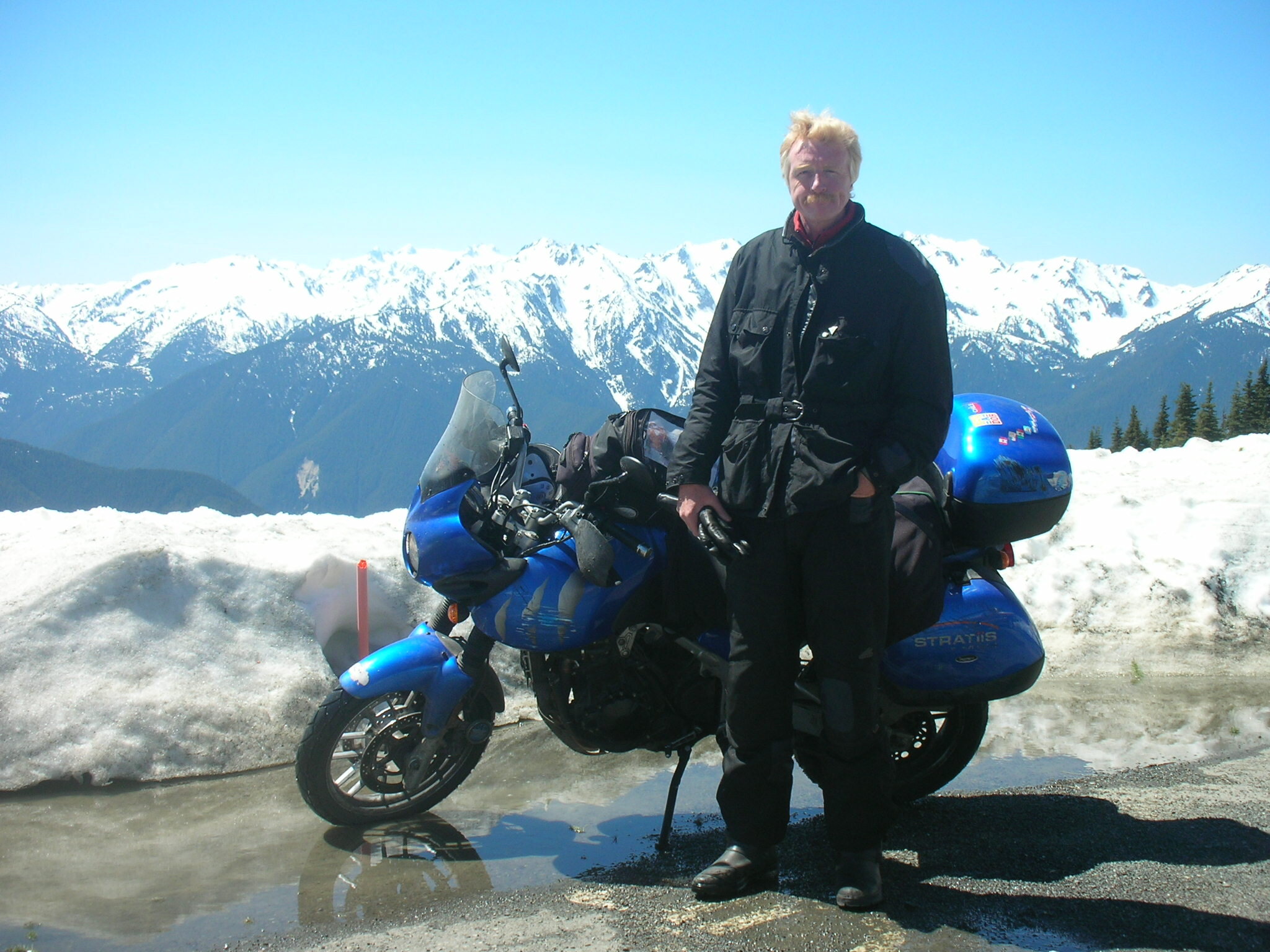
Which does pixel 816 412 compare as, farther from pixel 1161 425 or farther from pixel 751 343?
pixel 1161 425

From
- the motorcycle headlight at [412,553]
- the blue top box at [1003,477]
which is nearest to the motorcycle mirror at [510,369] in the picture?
the motorcycle headlight at [412,553]

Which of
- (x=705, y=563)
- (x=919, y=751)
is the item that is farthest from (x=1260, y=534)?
(x=705, y=563)

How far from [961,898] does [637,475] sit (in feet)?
5.93

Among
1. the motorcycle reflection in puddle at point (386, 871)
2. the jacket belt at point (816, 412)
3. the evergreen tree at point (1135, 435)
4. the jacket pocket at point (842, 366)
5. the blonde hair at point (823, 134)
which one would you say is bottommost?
the motorcycle reflection in puddle at point (386, 871)

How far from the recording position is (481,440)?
4203mm

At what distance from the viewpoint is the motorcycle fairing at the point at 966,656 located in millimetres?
3848

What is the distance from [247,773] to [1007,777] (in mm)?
3865

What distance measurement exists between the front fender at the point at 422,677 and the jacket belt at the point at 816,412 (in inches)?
72.0

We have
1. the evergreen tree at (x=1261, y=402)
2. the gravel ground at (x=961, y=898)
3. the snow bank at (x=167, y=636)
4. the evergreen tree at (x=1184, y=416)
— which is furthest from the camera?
the evergreen tree at (x=1184, y=416)

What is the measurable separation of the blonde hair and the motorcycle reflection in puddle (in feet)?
9.47

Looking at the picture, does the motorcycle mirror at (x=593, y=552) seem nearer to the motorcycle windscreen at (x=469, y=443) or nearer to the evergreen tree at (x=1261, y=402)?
the motorcycle windscreen at (x=469, y=443)

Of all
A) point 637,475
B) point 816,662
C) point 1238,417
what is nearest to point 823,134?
point 637,475

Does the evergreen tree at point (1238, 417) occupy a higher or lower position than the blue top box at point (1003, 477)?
higher

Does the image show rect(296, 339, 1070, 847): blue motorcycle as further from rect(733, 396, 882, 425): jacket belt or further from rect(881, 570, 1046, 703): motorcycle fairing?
rect(733, 396, 882, 425): jacket belt
